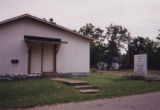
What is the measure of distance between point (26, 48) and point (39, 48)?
1199 millimetres

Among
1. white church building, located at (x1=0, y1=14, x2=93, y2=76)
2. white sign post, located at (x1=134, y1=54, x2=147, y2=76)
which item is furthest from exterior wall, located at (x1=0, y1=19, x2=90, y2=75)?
white sign post, located at (x1=134, y1=54, x2=147, y2=76)

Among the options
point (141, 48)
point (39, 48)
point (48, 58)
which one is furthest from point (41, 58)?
point (141, 48)

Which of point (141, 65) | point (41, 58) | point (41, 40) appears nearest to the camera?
point (41, 40)

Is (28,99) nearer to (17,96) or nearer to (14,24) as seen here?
(17,96)

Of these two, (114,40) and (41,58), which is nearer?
(41,58)

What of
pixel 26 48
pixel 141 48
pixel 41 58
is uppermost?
pixel 141 48

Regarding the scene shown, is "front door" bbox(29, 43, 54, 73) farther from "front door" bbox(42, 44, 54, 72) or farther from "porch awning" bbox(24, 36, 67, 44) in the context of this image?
"porch awning" bbox(24, 36, 67, 44)

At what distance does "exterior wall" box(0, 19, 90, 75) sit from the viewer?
41.4 feet

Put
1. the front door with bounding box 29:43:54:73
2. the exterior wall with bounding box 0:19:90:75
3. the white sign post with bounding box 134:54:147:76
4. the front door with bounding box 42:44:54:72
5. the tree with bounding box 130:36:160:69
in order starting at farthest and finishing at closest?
the tree with bounding box 130:36:160:69 < the white sign post with bounding box 134:54:147:76 < the front door with bounding box 42:44:54:72 < the front door with bounding box 29:43:54:73 < the exterior wall with bounding box 0:19:90:75

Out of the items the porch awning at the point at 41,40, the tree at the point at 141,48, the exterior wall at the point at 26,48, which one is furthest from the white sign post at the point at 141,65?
the tree at the point at 141,48

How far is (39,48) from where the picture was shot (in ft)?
46.6

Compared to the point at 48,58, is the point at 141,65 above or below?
below

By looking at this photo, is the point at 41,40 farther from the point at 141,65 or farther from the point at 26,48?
the point at 141,65

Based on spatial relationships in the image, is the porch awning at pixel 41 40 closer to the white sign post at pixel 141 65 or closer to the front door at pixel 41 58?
the front door at pixel 41 58
